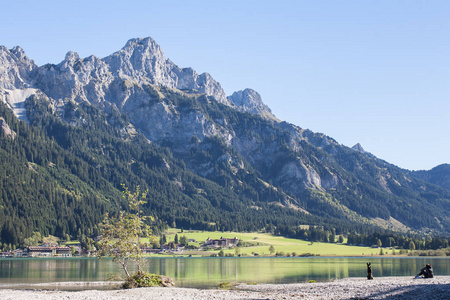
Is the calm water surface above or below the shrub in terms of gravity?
below

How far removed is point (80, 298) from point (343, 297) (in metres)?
27.9

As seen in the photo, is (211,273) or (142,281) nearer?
(142,281)

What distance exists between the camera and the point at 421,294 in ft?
152

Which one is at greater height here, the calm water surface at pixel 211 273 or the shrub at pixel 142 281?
the shrub at pixel 142 281

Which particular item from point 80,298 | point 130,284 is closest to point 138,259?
point 130,284

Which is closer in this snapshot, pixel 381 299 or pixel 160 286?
pixel 381 299

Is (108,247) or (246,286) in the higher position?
(108,247)

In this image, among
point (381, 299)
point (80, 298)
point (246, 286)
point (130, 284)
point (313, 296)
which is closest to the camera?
point (381, 299)

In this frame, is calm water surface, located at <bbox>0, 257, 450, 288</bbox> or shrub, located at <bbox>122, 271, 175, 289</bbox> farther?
calm water surface, located at <bbox>0, 257, 450, 288</bbox>

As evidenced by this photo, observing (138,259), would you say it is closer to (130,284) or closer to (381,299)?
(130,284)

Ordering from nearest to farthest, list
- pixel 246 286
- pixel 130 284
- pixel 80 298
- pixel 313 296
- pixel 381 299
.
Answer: pixel 381 299 → pixel 80 298 → pixel 313 296 → pixel 130 284 → pixel 246 286

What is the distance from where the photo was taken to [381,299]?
45.7 m

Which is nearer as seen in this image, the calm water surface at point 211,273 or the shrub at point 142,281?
the shrub at point 142,281

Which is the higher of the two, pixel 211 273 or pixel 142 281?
pixel 142 281
